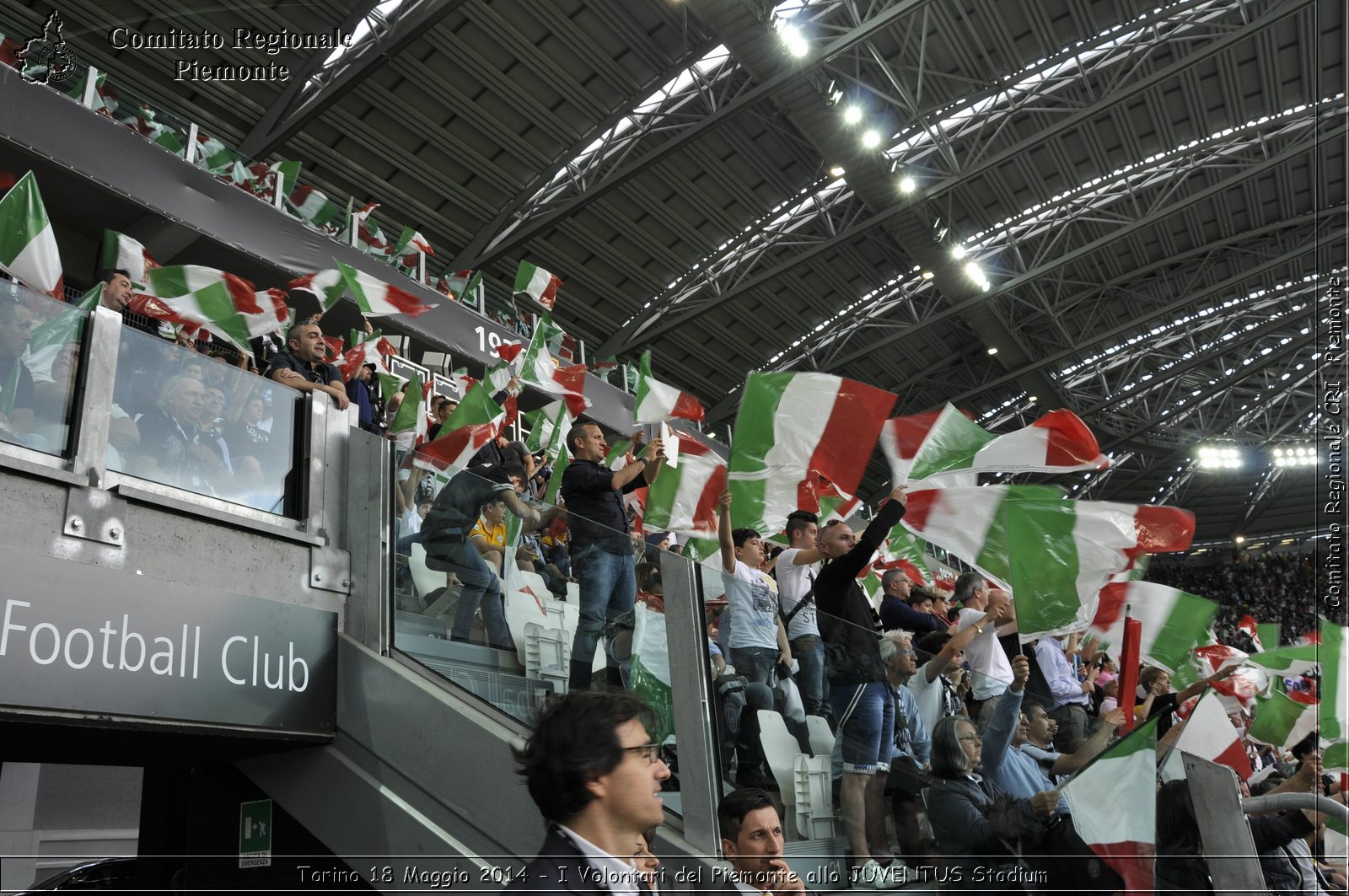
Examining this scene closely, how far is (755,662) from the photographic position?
404cm

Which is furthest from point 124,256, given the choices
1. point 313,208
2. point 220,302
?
point 313,208

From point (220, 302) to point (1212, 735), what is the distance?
5.73 meters

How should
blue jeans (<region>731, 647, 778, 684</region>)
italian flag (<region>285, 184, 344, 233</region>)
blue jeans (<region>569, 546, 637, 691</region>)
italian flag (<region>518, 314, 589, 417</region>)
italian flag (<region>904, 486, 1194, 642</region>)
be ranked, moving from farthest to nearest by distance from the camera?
italian flag (<region>285, 184, 344, 233</region>), italian flag (<region>518, 314, 589, 417</region>), italian flag (<region>904, 486, 1194, 642</region>), blue jeans (<region>569, 546, 637, 691</region>), blue jeans (<region>731, 647, 778, 684</region>)

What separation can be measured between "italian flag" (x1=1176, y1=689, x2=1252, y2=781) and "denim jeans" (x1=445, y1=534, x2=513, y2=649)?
321 cm

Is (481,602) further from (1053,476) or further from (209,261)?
(1053,476)

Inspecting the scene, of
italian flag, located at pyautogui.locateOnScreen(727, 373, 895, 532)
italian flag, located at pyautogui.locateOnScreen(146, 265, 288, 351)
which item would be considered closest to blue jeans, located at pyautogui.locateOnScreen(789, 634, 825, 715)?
italian flag, located at pyautogui.locateOnScreen(727, 373, 895, 532)

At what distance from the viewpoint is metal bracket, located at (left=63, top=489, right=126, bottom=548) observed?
381 cm

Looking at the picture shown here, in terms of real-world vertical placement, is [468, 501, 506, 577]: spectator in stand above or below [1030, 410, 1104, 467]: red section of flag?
below

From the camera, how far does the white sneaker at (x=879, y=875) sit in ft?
12.5

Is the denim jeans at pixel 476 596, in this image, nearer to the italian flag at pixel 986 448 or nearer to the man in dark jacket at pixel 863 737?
the man in dark jacket at pixel 863 737

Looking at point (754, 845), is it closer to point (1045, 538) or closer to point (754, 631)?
point (754, 631)

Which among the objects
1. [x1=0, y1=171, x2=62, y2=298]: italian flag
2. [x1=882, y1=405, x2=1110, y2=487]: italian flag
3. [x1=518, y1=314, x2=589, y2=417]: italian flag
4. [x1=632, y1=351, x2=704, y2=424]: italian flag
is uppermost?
[x1=518, y1=314, x2=589, y2=417]: italian flag

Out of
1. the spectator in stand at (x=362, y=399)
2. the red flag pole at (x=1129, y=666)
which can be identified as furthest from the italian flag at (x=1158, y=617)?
the spectator in stand at (x=362, y=399)

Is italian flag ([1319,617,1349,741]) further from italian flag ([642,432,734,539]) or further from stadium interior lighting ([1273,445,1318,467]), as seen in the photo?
stadium interior lighting ([1273,445,1318,467])
